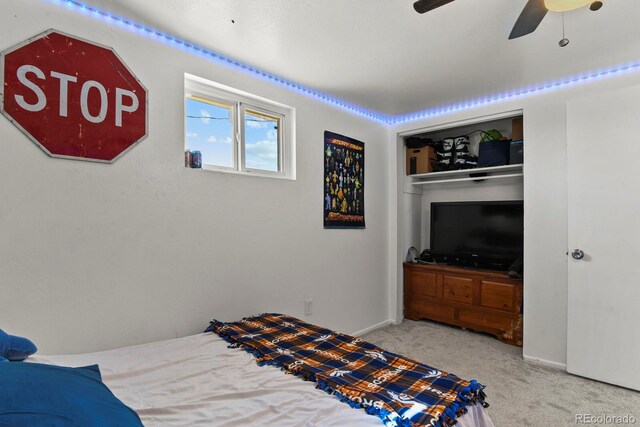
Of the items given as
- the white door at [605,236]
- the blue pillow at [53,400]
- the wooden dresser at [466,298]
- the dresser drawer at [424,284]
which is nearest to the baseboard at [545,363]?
the white door at [605,236]

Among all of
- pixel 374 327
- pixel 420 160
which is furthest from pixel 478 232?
pixel 374 327

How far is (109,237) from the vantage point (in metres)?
1.85

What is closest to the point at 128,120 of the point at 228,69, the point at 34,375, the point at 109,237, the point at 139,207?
the point at 139,207

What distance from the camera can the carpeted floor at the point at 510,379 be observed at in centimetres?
214

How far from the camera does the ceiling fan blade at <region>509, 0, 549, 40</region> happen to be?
1526mm

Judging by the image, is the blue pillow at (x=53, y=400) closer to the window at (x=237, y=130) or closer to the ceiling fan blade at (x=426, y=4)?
the window at (x=237, y=130)

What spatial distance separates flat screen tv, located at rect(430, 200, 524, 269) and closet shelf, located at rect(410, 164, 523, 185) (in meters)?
0.29

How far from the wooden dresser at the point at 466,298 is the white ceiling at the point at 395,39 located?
1.96m

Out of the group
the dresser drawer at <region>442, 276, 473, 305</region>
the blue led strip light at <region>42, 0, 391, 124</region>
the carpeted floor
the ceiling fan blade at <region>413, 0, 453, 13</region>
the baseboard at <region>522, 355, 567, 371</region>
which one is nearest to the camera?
the ceiling fan blade at <region>413, 0, 453, 13</region>

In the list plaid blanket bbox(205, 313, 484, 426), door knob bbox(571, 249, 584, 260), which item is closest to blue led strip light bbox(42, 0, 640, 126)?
door knob bbox(571, 249, 584, 260)

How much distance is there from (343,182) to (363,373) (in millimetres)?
2154

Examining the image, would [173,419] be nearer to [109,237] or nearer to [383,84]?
[109,237]

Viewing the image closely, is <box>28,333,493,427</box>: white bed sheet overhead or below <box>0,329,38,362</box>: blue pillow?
below

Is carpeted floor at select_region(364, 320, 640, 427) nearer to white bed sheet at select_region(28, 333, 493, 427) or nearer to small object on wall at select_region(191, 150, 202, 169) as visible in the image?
white bed sheet at select_region(28, 333, 493, 427)
